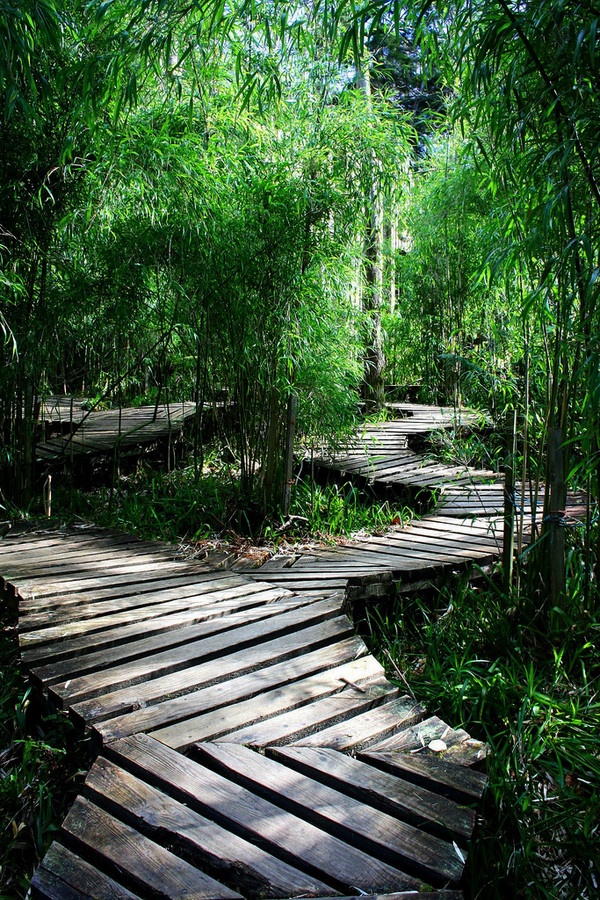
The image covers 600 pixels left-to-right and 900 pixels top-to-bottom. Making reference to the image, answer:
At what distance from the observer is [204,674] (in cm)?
225

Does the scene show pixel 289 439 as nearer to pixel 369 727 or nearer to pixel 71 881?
pixel 369 727

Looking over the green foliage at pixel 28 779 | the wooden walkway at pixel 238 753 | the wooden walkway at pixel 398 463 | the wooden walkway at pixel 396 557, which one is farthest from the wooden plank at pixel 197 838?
the wooden walkway at pixel 398 463

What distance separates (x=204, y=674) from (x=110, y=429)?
4.04 metres

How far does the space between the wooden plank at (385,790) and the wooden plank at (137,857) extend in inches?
15.8

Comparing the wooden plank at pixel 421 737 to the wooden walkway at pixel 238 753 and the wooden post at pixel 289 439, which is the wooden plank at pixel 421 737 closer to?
the wooden walkway at pixel 238 753

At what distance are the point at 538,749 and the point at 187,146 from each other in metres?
2.83

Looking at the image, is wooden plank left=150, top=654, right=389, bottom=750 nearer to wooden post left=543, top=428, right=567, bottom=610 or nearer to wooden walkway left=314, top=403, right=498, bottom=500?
wooden post left=543, top=428, right=567, bottom=610

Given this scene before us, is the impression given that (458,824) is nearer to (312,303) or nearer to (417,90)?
(312,303)

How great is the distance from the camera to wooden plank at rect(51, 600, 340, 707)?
215 centimetres

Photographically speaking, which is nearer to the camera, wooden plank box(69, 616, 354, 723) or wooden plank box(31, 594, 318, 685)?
wooden plank box(69, 616, 354, 723)

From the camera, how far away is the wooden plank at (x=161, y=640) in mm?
2232

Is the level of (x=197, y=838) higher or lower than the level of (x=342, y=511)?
lower

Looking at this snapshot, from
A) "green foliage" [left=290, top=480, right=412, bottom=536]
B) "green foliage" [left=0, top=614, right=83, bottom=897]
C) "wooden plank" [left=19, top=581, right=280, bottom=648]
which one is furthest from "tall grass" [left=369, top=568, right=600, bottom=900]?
"green foliage" [left=0, top=614, right=83, bottom=897]

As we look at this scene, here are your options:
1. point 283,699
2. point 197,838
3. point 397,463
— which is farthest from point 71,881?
point 397,463
